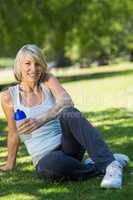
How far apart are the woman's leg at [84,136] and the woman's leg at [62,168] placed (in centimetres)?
18

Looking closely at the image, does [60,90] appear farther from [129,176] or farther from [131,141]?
[131,141]

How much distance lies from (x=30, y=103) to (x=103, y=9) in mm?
38891

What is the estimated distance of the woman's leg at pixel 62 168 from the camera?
19.8 feet

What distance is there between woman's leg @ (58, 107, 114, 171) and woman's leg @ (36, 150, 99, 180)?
0.59ft

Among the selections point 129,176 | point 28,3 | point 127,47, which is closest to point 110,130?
point 129,176

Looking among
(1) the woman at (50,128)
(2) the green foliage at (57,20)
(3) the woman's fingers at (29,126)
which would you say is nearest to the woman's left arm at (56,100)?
(1) the woman at (50,128)

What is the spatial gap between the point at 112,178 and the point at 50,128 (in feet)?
2.92

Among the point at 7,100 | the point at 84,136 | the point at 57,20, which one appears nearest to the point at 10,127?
the point at 7,100

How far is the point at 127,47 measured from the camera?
7181 cm

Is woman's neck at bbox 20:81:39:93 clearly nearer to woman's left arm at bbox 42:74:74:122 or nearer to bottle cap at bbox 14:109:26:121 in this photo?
woman's left arm at bbox 42:74:74:122

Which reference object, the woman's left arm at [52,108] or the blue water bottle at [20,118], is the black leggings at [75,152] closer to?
the woman's left arm at [52,108]

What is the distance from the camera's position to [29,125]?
19.8 ft

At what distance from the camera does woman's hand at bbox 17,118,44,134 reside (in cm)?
602

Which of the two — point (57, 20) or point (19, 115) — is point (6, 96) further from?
point (57, 20)
